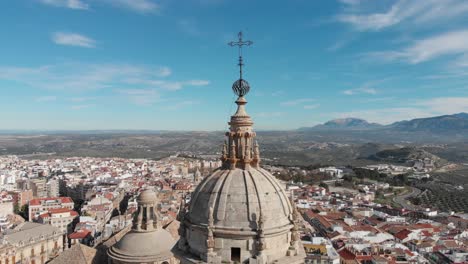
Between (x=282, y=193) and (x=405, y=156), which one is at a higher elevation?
(x=282, y=193)

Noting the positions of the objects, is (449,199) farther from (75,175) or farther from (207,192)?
(207,192)

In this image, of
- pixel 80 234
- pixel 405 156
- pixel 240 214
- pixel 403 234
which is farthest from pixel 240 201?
pixel 405 156

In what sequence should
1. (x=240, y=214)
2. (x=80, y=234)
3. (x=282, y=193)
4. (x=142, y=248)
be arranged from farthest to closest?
(x=80, y=234), (x=142, y=248), (x=282, y=193), (x=240, y=214)

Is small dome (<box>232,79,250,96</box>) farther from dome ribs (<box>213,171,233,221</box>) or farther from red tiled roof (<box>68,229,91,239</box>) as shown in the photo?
red tiled roof (<box>68,229,91,239</box>)

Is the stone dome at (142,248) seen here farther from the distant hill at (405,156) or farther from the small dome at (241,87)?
the distant hill at (405,156)

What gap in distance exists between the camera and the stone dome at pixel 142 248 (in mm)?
20922

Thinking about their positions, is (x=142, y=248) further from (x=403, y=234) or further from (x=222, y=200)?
(x=403, y=234)

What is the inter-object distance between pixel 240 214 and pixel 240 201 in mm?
333

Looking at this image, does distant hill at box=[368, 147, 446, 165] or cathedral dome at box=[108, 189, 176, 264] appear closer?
cathedral dome at box=[108, 189, 176, 264]

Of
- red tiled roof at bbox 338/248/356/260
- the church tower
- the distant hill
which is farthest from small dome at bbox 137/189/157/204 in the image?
the distant hill

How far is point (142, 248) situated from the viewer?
2128 centimetres

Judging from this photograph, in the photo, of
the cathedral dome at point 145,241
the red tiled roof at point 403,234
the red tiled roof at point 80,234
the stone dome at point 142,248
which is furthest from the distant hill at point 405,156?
the stone dome at point 142,248

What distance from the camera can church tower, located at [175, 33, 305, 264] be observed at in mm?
10141

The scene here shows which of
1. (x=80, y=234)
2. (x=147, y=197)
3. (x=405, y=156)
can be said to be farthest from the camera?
(x=405, y=156)
